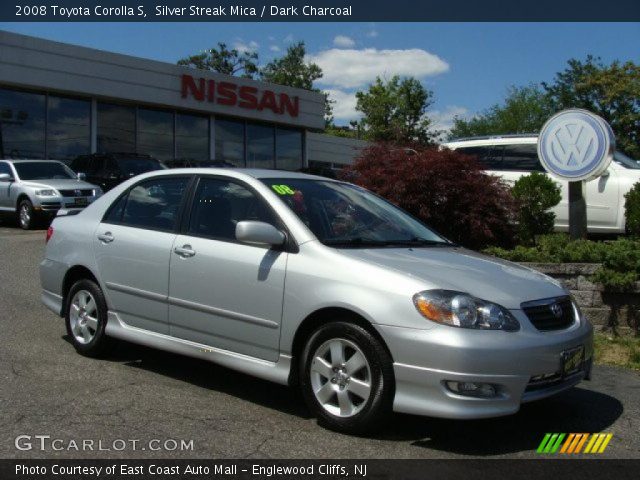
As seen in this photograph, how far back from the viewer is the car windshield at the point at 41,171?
1678 cm

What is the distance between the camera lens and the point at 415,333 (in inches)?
162

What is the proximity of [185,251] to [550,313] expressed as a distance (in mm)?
2567

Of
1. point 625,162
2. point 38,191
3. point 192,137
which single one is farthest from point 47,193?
point 625,162

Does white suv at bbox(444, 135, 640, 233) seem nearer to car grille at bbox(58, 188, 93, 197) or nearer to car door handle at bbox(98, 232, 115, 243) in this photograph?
car door handle at bbox(98, 232, 115, 243)

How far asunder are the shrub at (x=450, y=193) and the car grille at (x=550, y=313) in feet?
14.2

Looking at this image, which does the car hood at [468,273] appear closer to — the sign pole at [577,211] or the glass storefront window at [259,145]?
the sign pole at [577,211]

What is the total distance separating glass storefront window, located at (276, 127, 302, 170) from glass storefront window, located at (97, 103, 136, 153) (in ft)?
23.5

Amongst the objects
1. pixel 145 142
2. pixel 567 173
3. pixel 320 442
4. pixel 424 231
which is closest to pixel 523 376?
pixel 320 442

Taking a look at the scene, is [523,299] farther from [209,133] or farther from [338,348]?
[209,133]

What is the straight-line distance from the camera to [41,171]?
17047 mm

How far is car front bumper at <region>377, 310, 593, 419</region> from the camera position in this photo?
404cm

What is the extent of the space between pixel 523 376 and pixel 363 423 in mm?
959

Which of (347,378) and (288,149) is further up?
(288,149)

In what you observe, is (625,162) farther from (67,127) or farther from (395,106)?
(395,106)
